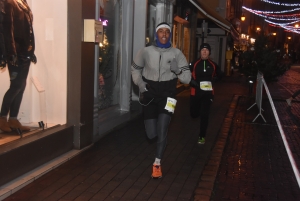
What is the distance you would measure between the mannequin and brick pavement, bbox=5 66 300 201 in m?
1.12

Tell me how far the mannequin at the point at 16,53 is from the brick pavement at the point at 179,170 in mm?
1116

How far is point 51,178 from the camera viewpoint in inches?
215

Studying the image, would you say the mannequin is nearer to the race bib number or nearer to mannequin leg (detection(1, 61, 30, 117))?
mannequin leg (detection(1, 61, 30, 117))

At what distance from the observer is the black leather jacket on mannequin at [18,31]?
5777 millimetres

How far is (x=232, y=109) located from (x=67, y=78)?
7158 mm

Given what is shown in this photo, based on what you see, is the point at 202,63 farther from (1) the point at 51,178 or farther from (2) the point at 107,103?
(1) the point at 51,178

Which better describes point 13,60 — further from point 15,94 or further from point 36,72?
point 36,72

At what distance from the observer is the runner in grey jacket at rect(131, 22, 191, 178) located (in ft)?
17.9

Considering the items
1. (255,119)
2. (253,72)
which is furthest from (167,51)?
(253,72)

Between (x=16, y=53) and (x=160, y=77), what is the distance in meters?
2.10

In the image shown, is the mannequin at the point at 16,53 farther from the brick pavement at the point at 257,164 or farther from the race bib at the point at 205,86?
the brick pavement at the point at 257,164

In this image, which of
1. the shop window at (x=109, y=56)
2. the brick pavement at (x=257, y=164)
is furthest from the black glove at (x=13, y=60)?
the brick pavement at (x=257, y=164)

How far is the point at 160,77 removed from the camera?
18.0ft

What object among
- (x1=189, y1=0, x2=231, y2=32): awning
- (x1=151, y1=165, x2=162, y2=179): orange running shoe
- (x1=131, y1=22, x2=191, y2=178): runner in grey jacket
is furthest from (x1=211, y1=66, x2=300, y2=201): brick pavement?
(x1=189, y1=0, x2=231, y2=32): awning
